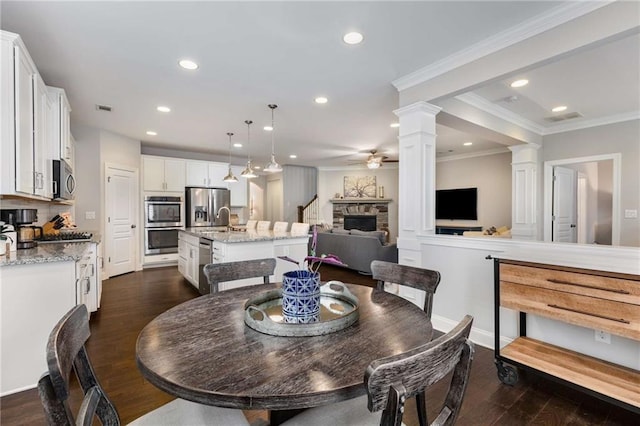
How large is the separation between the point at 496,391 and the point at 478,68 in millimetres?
2571

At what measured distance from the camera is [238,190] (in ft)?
24.7

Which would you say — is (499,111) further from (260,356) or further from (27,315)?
(27,315)

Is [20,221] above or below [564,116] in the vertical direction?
below

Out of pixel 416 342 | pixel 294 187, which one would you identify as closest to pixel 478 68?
pixel 416 342

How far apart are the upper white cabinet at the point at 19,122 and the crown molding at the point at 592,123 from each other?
6787 mm

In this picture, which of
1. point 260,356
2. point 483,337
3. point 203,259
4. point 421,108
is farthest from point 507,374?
point 203,259

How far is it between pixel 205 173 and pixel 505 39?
6103 mm

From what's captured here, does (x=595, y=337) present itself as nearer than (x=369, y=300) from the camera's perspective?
No

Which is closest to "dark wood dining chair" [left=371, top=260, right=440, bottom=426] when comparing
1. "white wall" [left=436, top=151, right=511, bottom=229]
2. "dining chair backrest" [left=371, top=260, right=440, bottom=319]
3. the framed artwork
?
"dining chair backrest" [left=371, top=260, right=440, bottom=319]

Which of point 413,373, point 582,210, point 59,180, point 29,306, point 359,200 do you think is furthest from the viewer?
point 359,200

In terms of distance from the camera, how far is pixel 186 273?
15.7 feet

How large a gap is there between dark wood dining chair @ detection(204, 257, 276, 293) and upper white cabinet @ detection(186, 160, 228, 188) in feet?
17.5

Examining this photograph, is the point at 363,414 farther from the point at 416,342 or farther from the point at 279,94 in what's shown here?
the point at 279,94

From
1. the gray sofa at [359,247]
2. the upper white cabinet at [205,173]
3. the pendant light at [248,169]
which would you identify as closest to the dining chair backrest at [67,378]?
the pendant light at [248,169]
